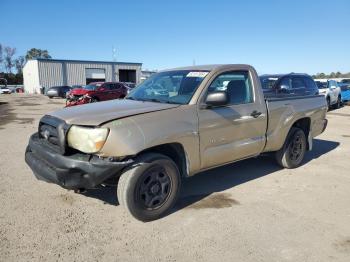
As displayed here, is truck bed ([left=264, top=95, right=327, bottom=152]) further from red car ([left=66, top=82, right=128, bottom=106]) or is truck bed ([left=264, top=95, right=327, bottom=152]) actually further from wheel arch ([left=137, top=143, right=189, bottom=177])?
red car ([left=66, top=82, right=128, bottom=106])

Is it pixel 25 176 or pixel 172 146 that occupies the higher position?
pixel 172 146

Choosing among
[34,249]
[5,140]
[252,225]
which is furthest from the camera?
[5,140]

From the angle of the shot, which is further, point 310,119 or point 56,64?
point 56,64

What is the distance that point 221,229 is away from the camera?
3.70m

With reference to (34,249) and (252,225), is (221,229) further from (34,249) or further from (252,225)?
(34,249)

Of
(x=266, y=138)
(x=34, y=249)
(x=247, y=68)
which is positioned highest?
(x=247, y=68)

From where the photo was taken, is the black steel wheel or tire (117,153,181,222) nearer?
tire (117,153,181,222)

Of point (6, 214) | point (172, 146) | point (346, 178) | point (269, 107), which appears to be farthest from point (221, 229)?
point (346, 178)

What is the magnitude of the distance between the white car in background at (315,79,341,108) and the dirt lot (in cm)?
1307

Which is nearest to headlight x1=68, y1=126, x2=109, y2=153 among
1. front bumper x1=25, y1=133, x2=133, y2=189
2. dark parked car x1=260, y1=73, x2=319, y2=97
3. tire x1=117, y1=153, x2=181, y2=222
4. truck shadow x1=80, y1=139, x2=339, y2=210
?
front bumper x1=25, y1=133, x2=133, y2=189

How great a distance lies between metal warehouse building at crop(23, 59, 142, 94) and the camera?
47781mm

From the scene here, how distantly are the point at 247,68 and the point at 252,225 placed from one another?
7.97ft

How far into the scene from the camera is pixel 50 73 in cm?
4828

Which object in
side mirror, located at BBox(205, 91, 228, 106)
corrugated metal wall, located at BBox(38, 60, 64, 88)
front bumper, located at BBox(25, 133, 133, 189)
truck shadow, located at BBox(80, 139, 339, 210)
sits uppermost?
corrugated metal wall, located at BBox(38, 60, 64, 88)
